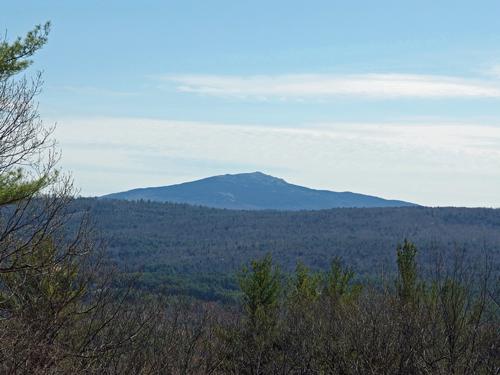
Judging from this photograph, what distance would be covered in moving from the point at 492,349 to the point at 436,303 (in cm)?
465

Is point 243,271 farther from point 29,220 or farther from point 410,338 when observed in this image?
point 29,220

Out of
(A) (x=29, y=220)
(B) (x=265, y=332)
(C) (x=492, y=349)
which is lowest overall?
(B) (x=265, y=332)

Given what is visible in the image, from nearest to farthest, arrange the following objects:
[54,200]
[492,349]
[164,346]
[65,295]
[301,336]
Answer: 1. [54,200]
2. [65,295]
3. [492,349]
4. [164,346]
5. [301,336]

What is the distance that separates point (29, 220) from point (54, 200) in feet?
3.31

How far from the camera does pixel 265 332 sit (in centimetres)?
3669

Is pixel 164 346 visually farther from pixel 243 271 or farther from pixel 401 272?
pixel 243 271

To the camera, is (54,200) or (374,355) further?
(374,355)

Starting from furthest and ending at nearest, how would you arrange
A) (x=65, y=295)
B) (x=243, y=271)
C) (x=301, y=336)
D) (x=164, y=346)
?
1. (x=243, y=271)
2. (x=301, y=336)
3. (x=164, y=346)
4. (x=65, y=295)

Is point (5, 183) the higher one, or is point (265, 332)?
point (5, 183)

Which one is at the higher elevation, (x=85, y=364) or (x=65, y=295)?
(x=65, y=295)

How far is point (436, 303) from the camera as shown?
2447cm

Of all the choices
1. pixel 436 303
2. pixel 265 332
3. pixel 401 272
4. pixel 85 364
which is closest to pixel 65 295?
pixel 85 364

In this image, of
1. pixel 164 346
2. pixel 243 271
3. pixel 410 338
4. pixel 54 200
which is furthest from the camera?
pixel 243 271

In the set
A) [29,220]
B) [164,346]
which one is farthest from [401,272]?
[29,220]
